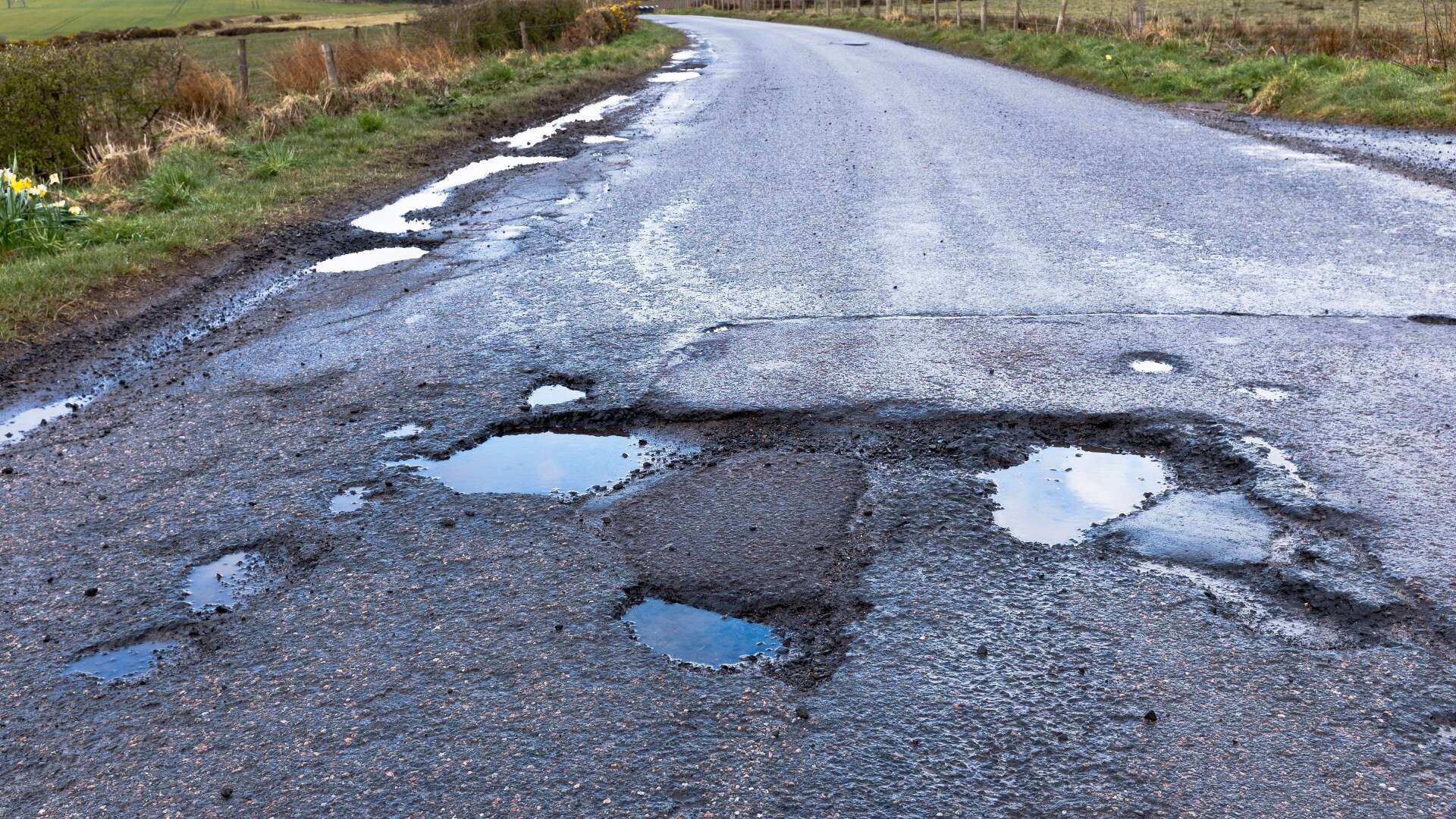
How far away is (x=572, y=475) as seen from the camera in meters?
4.63

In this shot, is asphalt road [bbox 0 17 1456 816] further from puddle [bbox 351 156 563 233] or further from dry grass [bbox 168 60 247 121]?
dry grass [bbox 168 60 247 121]

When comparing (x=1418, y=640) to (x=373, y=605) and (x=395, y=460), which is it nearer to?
(x=373, y=605)

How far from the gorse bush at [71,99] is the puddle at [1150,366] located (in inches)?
428

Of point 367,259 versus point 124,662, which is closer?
point 124,662

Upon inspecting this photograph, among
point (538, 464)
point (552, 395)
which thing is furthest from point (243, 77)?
point (538, 464)

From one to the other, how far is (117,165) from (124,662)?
9765 mm

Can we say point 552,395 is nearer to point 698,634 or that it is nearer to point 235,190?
point 698,634

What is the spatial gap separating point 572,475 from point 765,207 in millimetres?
5348

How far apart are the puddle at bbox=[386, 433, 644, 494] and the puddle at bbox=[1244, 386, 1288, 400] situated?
110 inches

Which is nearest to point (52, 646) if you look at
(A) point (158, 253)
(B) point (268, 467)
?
(B) point (268, 467)

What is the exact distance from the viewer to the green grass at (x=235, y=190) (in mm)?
7250

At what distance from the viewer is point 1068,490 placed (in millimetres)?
4352

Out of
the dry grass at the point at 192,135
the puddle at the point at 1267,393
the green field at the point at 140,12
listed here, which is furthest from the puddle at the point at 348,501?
the green field at the point at 140,12

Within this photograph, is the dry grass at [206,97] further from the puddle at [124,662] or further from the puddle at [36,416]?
the puddle at [124,662]
